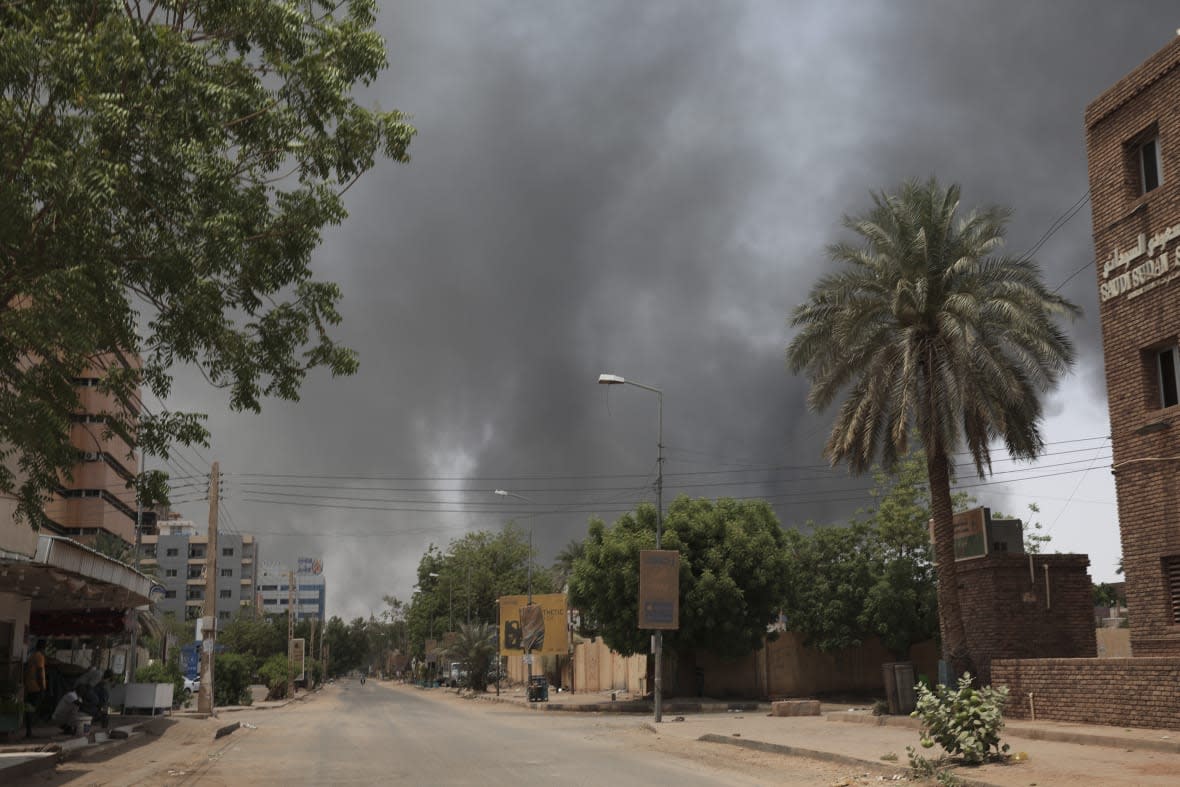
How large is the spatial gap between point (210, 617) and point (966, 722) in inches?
1148

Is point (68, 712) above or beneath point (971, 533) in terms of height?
beneath

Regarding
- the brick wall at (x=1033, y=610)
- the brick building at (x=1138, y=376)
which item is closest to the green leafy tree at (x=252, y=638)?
the brick wall at (x=1033, y=610)

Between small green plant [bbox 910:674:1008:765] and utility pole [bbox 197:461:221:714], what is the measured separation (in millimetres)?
27009

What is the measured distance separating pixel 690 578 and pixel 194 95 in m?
32.3

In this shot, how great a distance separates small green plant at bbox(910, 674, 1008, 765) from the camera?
14.6 m

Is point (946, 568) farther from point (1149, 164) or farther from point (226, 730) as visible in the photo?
point (226, 730)

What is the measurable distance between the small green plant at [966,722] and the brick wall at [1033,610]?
40.6 ft

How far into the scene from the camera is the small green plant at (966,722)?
14.6 meters

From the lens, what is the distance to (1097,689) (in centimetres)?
2059

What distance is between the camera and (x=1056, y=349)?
2581 cm

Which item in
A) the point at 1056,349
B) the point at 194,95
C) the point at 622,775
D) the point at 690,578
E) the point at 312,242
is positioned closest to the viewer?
the point at 194,95

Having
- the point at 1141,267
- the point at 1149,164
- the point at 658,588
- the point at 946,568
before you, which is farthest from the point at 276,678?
the point at 1149,164

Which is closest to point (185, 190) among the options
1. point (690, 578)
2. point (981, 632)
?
point (981, 632)

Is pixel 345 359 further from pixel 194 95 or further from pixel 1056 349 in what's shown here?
pixel 1056 349
